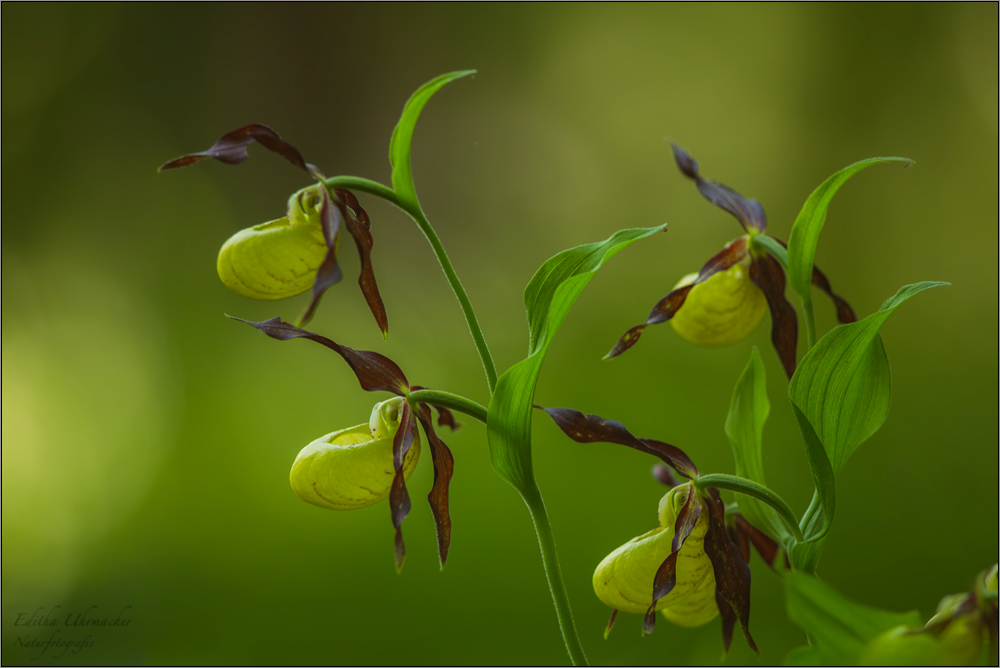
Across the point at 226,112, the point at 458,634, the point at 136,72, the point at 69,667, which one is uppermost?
the point at 136,72

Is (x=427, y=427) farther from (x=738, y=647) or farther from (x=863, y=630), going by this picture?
(x=738, y=647)

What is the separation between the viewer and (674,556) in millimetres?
686

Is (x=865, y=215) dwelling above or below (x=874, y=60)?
below

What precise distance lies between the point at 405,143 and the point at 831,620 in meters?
0.58

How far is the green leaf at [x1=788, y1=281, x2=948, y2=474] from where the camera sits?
66cm

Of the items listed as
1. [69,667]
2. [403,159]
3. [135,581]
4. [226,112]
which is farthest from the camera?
[226,112]

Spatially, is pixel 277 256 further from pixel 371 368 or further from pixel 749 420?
pixel 749 420

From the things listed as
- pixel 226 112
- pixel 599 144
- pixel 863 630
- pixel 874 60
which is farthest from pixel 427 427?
pixel 874 60

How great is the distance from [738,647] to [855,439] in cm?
200

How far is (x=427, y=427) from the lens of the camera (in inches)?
30.2

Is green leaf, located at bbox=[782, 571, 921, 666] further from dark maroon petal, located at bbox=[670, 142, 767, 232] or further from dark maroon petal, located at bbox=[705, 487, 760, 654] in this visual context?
dark maroon petal, located at bbox=[670, 142, 767, 232]

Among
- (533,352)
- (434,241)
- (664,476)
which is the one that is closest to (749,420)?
(664,476)

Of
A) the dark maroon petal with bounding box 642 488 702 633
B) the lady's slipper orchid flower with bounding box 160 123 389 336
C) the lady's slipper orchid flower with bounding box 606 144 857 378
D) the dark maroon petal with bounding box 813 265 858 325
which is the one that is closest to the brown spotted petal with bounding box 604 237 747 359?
the lady's slipper orchid flower with bounding box 606 144 857 378

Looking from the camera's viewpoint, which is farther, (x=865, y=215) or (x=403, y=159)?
(x=865, y=215)
